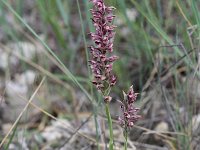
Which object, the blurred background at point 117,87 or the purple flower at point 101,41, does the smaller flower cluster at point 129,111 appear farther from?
the blurred background at point 117,87

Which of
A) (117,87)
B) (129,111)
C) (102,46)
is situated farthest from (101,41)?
(117,87)

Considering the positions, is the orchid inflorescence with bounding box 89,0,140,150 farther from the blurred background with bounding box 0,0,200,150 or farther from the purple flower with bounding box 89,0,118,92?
the blurred background with bounding box 0,0,200,150

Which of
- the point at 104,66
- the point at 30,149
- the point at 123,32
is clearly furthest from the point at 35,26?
the point at 104,66

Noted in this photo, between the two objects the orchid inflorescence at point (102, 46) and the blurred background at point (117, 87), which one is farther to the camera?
the blurred background at point (117, 87)

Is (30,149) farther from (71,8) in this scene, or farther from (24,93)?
(71,8)

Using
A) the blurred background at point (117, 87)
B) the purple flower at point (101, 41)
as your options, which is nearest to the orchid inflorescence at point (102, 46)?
the purple flower at point (101, 41)

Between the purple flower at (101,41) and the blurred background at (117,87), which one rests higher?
the purple flower at (101,41)

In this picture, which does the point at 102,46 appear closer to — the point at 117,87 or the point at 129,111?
the point at 129,111

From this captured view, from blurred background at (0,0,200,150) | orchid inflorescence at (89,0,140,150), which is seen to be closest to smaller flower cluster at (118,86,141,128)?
orchid inflorescence at (89,0,140,150)

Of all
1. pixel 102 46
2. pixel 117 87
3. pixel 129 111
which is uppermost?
pixel 102 46

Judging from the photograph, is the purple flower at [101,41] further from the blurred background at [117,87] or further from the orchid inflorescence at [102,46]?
the blurred background at [117,87]
